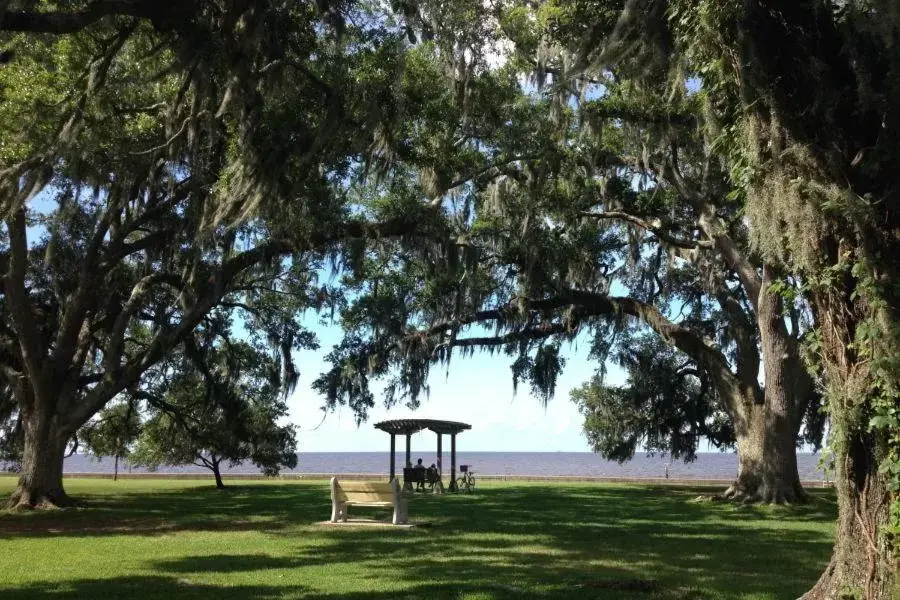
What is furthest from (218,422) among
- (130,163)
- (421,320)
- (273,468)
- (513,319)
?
(130,163)

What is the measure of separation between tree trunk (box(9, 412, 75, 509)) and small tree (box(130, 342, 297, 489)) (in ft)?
13.1

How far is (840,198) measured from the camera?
4.27 metres

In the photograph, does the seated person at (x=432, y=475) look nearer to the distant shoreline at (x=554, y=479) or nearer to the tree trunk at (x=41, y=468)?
the distant shoreline at (x=554, y=479)

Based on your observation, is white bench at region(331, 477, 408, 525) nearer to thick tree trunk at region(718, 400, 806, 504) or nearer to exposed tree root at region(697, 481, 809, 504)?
exposed tree root at region(697, 481, 809, 504)

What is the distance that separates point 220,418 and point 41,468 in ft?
32.3

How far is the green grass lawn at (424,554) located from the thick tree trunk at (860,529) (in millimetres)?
1793

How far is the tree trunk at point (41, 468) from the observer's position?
15.4 metres

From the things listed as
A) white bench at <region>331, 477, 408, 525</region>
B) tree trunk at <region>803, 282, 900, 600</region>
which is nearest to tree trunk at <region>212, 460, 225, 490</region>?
white bench at <region>331, 477, 408, 525</region>

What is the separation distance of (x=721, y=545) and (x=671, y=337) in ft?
27.9

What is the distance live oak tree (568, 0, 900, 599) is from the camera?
4.21 m

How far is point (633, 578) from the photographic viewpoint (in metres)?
6.82

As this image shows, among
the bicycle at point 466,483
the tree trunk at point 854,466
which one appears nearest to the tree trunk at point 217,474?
the bicycle at point 466,483

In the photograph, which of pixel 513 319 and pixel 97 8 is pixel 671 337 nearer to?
pixel 513 319

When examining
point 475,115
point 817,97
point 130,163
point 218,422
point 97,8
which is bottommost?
point 218,422
